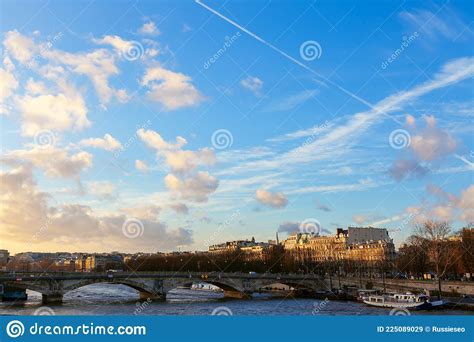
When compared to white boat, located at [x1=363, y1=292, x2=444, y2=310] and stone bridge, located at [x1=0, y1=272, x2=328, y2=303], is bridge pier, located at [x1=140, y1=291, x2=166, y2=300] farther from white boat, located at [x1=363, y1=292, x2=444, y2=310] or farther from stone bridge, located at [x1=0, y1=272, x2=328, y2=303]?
white boat, located at [x1=363, y1=292, x2=444, y2=310]

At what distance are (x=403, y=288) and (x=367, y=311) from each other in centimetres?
1304

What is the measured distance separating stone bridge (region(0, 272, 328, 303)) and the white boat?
43.3 feet

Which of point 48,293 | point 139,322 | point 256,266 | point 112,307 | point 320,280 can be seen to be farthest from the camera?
point 256,266

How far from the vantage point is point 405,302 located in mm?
33438

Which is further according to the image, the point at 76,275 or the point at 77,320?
the point at 76,275

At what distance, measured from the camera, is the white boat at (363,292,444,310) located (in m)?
31.0

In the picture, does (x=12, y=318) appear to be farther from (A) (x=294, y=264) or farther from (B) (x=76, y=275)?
(A) (x=294, y=264)

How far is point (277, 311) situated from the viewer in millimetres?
32875

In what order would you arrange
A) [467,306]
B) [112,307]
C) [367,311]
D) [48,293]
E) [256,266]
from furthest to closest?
[256,266] < [48,293] < [112,307] < [367,311] < [467,306]

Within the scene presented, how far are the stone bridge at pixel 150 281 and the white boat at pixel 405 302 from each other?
43.3 feet

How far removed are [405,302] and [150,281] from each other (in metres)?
19.8

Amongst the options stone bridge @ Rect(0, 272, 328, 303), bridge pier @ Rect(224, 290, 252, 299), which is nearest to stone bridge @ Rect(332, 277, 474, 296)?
stone bridge @ Rect(0, 272, 328, 303)

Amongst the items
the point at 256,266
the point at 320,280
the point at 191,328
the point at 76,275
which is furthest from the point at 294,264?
the point at 191,328

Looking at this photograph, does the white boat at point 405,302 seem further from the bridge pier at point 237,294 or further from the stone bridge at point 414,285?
the bridge pier at point 237,294
